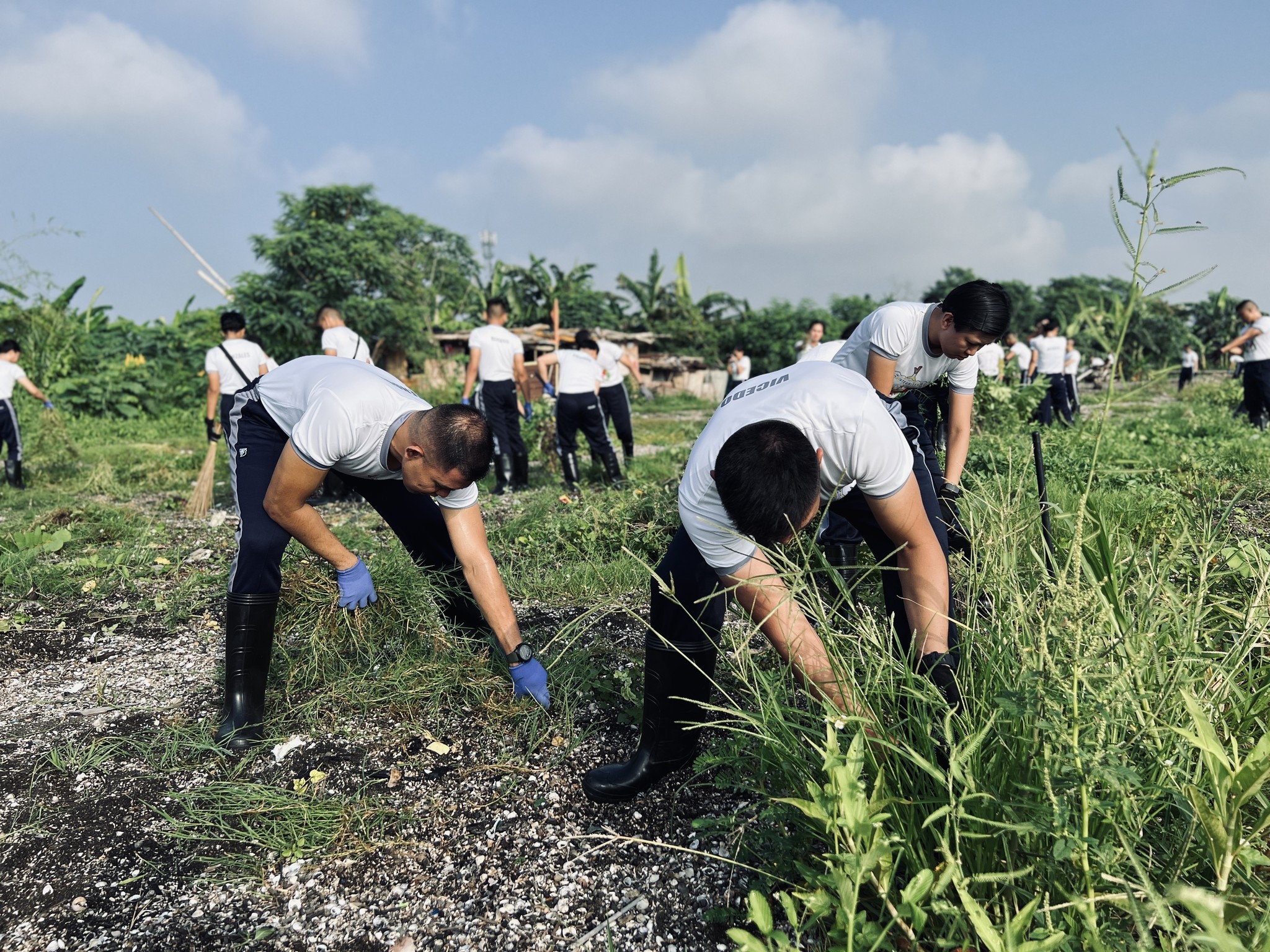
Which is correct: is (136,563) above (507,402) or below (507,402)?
below

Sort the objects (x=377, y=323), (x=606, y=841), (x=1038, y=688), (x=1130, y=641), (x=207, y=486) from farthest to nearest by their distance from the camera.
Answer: (x=377, y=323) → (x=207, y=486) → (x=606, y=841) → (x=1130, y=641) → (x=1038, y=688)

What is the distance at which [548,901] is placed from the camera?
1.82 meters

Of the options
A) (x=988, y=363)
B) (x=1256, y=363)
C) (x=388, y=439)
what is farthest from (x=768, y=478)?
(x=1256, y=363)

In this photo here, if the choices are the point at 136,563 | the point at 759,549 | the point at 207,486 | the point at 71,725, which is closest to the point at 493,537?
the point at 136,563

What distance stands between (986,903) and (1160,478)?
154 inches

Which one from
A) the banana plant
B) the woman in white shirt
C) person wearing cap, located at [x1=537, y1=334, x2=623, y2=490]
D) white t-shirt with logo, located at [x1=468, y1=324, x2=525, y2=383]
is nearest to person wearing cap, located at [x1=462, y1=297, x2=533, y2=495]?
white t-shirt with logo, located at [x1=468, y1=324, x2=525, y2=383]

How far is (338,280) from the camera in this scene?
17.3 m

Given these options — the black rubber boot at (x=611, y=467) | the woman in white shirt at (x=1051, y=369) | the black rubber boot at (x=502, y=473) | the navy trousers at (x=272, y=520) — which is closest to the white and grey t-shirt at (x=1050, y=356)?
the woman in white shirt at (x=1051, y=369)

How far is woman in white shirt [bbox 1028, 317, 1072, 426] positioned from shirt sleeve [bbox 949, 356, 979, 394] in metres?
6.65

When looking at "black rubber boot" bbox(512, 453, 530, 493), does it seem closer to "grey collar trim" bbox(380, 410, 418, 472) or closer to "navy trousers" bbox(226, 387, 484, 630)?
"navy trousers" bbox(226, 387, 484, 630)

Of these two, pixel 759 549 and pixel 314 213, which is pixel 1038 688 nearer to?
pixel 759 549

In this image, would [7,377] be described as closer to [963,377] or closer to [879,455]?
[963,377]

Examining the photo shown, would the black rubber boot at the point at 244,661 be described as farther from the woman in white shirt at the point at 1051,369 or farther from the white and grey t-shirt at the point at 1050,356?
the white and grey t-shirt at the point at 1050,356

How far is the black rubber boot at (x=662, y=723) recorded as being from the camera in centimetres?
203
